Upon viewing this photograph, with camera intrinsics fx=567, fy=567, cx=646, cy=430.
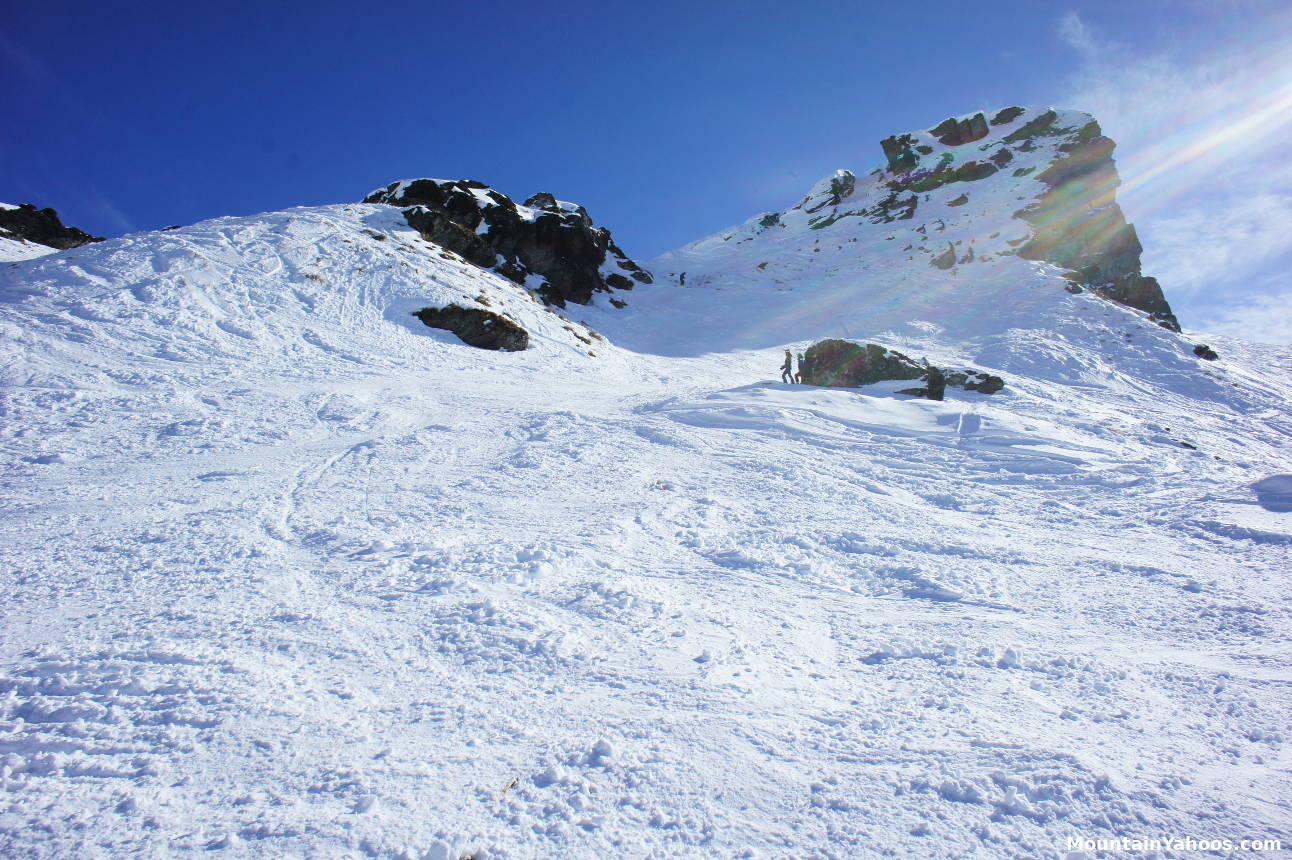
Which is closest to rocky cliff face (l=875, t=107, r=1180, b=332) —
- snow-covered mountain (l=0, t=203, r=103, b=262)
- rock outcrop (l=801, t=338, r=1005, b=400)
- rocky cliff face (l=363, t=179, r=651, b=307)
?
rocky cliff face (l=363, t=179, r=651, b=307)

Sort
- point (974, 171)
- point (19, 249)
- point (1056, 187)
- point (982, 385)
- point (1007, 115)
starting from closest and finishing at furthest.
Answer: point (982, 385)
point (19, 249)
point (1056, 187)
point (974, 171)
point (1007, 115)

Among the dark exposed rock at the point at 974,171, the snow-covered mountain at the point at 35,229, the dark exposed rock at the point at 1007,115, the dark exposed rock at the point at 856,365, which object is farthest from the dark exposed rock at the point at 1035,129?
the snow-covered mountain at the point at 35,229

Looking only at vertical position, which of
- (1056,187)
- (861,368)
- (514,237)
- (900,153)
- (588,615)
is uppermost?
(900,153)

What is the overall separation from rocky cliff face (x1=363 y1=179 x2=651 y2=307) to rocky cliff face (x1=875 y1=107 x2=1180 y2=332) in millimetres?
23095

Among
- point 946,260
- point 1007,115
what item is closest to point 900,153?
point 1007,115

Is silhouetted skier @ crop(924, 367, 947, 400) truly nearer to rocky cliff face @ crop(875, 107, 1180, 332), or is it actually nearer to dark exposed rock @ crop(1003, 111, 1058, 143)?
rocky cliff face @ crop(875, 107, 1180, 332)

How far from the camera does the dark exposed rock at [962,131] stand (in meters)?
60.2

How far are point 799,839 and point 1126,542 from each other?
19.0 feet

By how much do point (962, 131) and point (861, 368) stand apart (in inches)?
2423

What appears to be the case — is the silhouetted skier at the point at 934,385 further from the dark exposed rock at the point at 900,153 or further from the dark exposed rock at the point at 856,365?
the dark exposed rock at the point at 900,153

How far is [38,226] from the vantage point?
2802 cm

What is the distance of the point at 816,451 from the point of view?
9.15m

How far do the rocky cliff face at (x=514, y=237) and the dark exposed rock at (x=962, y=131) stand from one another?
1876 inches

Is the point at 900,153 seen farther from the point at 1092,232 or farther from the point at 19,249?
the point at 19,249
